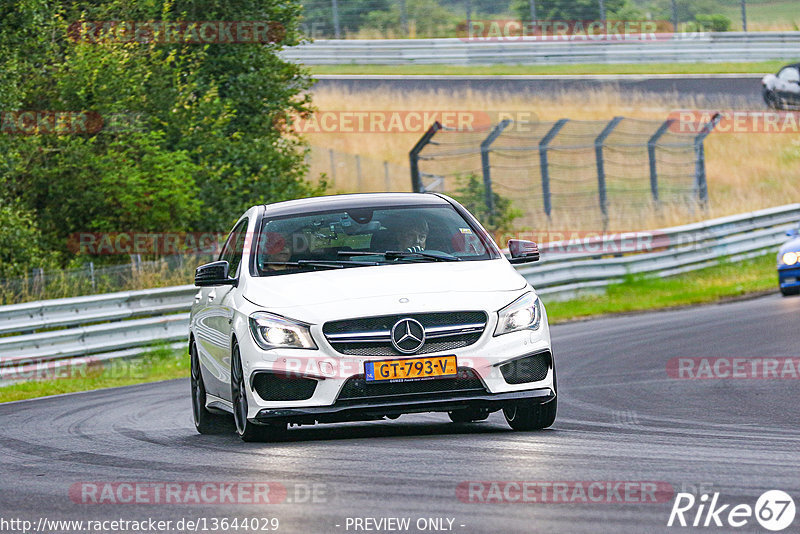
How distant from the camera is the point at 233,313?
9016 millimetres

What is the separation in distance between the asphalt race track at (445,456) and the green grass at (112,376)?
2930mm

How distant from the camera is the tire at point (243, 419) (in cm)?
867

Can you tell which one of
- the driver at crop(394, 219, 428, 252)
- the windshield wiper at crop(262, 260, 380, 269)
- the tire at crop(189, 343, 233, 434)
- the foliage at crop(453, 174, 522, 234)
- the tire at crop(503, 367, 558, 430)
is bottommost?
the foliage at crop(453, 174, 522, 234)

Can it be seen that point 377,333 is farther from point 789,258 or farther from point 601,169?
point 601,169

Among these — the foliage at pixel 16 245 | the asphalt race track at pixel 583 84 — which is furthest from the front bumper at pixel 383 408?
the asphalt race track at pixel 583 84

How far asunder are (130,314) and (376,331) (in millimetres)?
10443

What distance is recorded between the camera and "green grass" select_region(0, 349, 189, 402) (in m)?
16.4

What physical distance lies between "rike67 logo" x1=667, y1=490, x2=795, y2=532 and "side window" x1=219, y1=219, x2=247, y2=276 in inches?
178

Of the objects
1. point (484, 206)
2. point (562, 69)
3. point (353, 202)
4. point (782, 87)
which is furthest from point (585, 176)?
point (353, 202)

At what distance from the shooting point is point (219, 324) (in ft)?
31.3

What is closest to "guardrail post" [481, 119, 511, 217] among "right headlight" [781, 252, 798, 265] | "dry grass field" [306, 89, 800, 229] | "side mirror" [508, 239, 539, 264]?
"dry grass field" [306, 89, 800, 229]

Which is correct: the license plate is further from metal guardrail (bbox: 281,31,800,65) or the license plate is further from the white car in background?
metal guardrail (bbox: 281,31,800,65)

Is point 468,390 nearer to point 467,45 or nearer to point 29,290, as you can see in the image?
point 29,290

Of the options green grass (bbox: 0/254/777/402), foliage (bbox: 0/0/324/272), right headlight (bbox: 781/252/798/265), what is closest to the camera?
green grass (bbox: 0/254/777/402)
